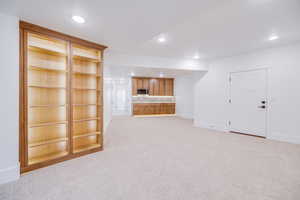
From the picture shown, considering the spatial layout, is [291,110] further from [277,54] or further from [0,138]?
[0,138]

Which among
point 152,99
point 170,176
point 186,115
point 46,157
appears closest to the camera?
point 170,176

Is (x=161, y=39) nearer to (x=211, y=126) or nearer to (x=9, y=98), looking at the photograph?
(x=9, y=98)

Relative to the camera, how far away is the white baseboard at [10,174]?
199cm

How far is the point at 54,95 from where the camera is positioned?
9.11 ft

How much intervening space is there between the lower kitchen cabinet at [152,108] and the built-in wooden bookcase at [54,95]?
550 cm

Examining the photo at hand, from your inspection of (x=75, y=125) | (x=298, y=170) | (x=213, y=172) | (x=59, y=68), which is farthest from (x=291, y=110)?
(x=59, y=68)

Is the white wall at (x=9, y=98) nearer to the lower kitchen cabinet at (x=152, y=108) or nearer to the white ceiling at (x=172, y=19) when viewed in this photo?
the white ceiling at (x=172, y=19)

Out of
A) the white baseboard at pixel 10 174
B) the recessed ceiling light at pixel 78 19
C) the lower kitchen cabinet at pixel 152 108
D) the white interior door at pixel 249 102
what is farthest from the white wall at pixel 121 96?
the white baseboard at pixel 10 174

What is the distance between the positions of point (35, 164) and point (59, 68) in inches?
69.0

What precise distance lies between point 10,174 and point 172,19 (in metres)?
3.26

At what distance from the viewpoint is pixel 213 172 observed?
231cm

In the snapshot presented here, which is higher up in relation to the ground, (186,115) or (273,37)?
(273,37)

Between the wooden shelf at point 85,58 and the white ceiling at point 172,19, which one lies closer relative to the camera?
the white ceiling at point 172,19

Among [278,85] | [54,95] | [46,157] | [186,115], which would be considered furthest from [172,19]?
[186,115]
